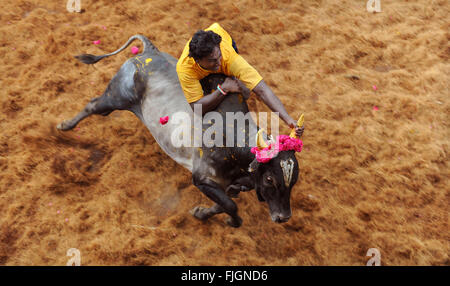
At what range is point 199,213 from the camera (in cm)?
374

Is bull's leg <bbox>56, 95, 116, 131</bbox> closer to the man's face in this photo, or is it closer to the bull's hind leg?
the bull's hind leg

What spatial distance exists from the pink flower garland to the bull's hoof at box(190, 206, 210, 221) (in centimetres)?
128

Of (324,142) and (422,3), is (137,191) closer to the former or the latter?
(324,142)

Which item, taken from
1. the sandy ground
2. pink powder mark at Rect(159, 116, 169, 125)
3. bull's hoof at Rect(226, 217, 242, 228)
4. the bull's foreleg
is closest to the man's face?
pink powder mark at Rect(159, 116, 169, 125)

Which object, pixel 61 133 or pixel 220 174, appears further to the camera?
pixel 61 133

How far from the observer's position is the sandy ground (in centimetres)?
363

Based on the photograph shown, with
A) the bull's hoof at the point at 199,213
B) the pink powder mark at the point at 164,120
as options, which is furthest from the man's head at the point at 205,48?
the bull's hoof at the point at 199,213

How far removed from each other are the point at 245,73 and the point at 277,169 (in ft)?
2.82

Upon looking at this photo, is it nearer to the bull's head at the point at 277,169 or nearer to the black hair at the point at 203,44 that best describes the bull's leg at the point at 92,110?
the black hair at the point at 203,44

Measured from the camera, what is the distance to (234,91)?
120 inches

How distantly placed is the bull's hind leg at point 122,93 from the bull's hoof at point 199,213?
1.34 m

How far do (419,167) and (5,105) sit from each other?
5.30 m

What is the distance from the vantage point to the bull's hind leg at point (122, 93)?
3.86m

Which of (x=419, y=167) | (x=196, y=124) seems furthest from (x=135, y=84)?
(x=419, y=167)
